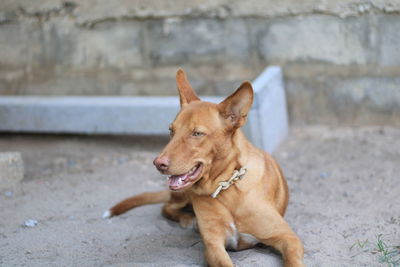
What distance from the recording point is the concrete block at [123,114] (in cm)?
596

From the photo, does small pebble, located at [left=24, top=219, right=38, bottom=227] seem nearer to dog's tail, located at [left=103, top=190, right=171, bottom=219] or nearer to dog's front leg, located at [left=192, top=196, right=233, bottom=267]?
dog's tail, located at [left=103, top=190, right=171, bottom=219]

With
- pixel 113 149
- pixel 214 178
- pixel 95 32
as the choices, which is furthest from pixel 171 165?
pixel 95 32

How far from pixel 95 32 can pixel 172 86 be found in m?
1.03

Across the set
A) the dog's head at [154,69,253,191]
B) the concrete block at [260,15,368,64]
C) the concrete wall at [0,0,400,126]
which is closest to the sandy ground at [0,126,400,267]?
the concrete wall at [0,0,400,126]

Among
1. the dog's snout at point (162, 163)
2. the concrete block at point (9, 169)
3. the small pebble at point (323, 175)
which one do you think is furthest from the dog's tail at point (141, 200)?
the small pebble at point (323, 175)

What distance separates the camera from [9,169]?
18.2 ft

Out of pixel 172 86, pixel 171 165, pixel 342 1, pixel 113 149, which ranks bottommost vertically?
pixel 113 149

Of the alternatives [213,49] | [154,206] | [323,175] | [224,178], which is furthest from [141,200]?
[213,49]

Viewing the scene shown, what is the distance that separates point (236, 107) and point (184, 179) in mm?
537

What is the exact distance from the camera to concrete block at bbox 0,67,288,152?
19.6ft

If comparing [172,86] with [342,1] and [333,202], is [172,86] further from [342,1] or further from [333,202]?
[333,202]

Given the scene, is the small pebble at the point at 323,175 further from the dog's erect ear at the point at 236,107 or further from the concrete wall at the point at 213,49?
the dog's erect ear at the point at 236,107

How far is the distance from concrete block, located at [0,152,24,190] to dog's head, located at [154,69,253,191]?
2150 mm

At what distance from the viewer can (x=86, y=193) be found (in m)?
5.50
